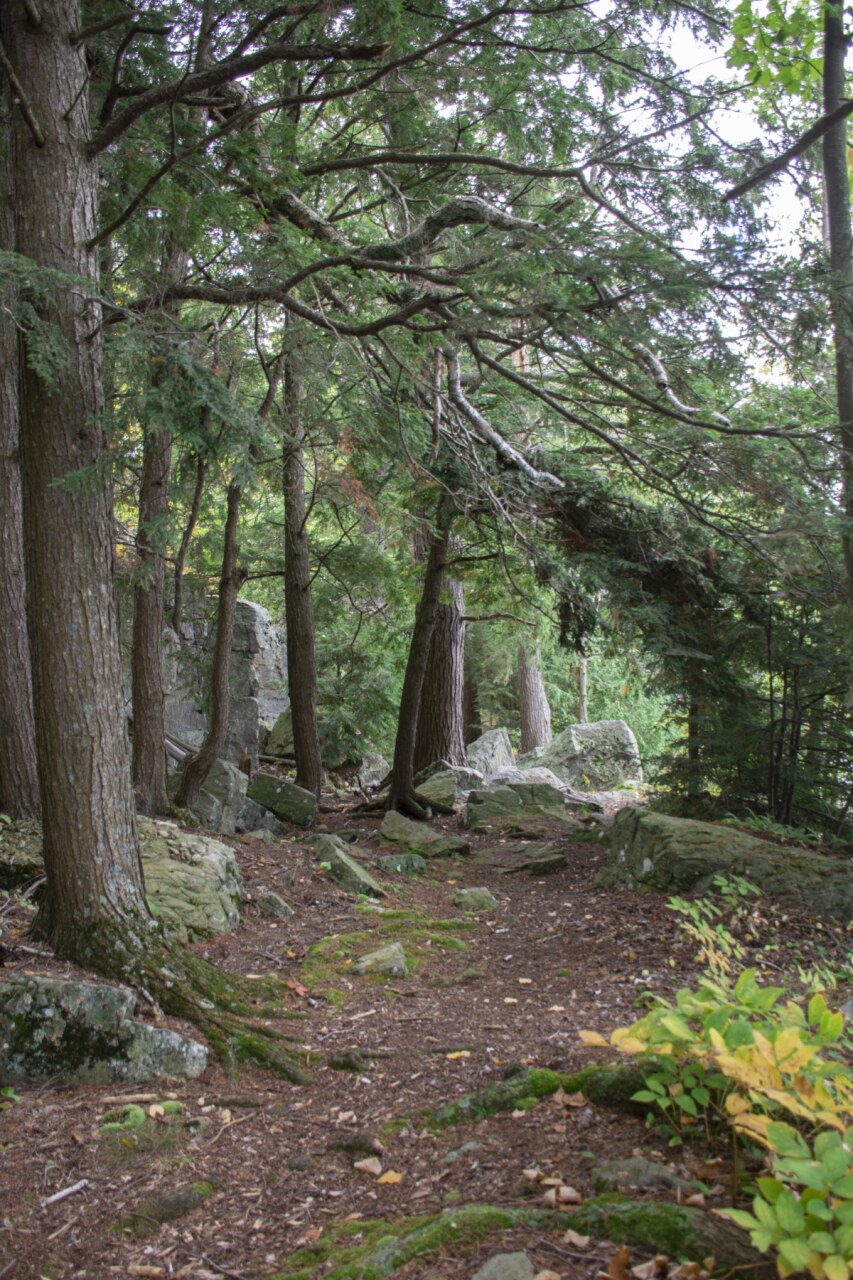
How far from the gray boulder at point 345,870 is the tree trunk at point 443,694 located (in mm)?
3838

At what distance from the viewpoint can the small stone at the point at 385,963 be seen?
5589 mm

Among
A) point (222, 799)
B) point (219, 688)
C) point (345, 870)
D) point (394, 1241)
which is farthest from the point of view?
point (222, 799)

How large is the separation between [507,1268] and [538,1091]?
1.17 metres

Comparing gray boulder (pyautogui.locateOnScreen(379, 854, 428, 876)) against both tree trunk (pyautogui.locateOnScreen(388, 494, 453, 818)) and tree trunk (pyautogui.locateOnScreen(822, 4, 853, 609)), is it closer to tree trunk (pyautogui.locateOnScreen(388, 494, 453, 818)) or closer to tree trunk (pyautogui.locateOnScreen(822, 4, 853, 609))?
tree trunk (pyautogui.locateOnScreen(388, 494, 453, 818))

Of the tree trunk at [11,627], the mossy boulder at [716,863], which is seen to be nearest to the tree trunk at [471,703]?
the mossy boulder at [716,863]

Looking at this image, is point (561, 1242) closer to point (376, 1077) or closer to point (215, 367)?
point (376, 1077)

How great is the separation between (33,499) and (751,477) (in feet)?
14.8

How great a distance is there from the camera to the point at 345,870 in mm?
7504

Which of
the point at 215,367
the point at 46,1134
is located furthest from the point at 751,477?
the point at 46,1134

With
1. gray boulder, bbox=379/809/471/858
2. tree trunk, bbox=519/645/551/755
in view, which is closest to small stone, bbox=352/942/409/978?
gray boulder, bbox=379/809/471/858

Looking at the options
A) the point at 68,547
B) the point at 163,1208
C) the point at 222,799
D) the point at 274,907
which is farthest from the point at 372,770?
the point at 163,1208

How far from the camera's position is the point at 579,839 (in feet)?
29.4

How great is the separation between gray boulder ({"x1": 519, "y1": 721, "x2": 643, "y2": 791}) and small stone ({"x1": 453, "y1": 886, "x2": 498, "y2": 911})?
7.38 m

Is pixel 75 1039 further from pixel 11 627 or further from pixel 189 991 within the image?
pixel 11 627
